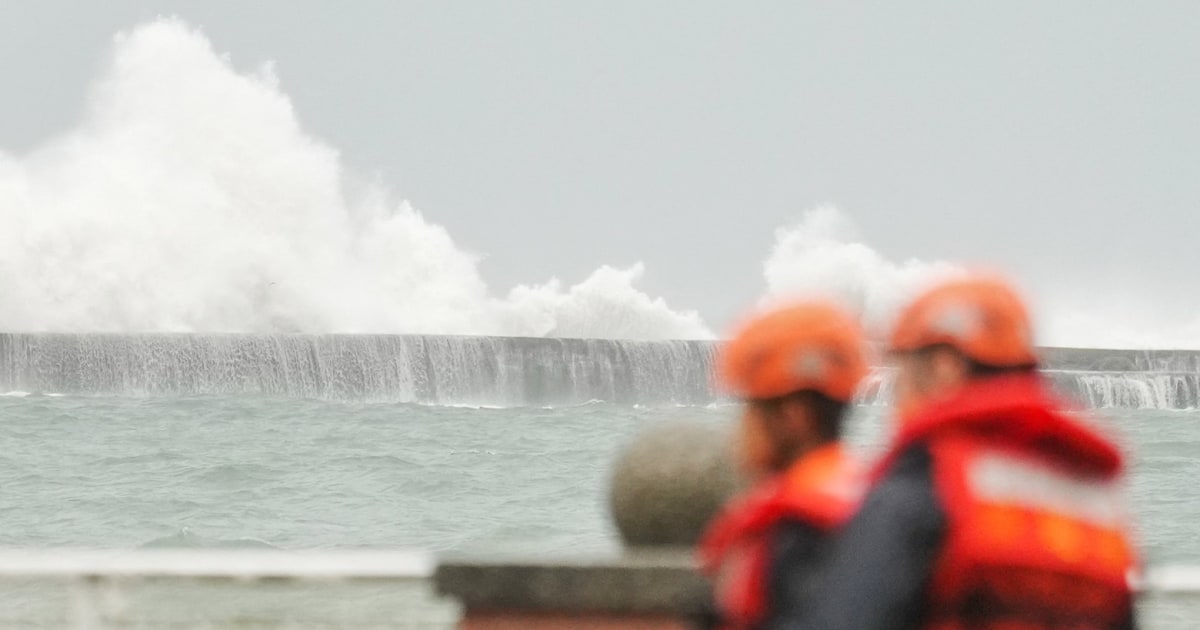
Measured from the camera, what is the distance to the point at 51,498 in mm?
22781

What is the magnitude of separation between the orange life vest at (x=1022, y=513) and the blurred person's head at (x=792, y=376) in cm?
16

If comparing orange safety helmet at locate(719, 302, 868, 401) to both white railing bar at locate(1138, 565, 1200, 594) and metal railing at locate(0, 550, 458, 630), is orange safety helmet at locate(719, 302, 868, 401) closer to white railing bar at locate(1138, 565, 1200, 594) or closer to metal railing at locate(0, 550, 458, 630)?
metal railing at locate(0, 550, 458, 630)

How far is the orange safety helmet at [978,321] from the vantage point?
5.68 feet

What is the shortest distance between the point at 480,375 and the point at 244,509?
22.1m

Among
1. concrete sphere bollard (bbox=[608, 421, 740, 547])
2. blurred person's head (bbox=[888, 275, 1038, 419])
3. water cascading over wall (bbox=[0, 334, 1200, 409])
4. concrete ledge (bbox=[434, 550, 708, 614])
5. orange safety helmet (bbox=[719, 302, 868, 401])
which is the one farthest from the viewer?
water cascading over wall (bbox=[0, 334, 1200, 409])

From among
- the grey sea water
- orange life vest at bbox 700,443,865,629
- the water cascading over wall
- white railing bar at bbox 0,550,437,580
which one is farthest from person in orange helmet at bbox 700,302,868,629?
the water cascading over wall

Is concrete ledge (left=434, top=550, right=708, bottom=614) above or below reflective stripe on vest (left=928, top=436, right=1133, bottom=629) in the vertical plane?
below

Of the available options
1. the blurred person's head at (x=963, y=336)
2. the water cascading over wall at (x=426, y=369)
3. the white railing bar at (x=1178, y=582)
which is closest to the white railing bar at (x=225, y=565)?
the white railing bar at (x=1178, y=582)

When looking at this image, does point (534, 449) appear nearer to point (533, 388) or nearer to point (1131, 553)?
point (533, 388)

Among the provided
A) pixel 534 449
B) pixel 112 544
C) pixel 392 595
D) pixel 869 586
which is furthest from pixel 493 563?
pixel 534 449

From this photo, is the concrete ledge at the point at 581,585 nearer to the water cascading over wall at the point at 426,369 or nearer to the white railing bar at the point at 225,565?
the white railing bar at the point at 225,565

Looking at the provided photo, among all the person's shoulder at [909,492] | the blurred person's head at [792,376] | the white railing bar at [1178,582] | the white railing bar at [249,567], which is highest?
the blurred person's head at [792,376]

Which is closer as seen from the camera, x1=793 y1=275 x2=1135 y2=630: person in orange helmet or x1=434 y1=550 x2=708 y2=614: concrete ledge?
x1=793 y1=275 x2=1135 y2=630: person in orange helmet

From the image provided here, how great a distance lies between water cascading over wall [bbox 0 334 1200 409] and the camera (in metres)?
40.4
